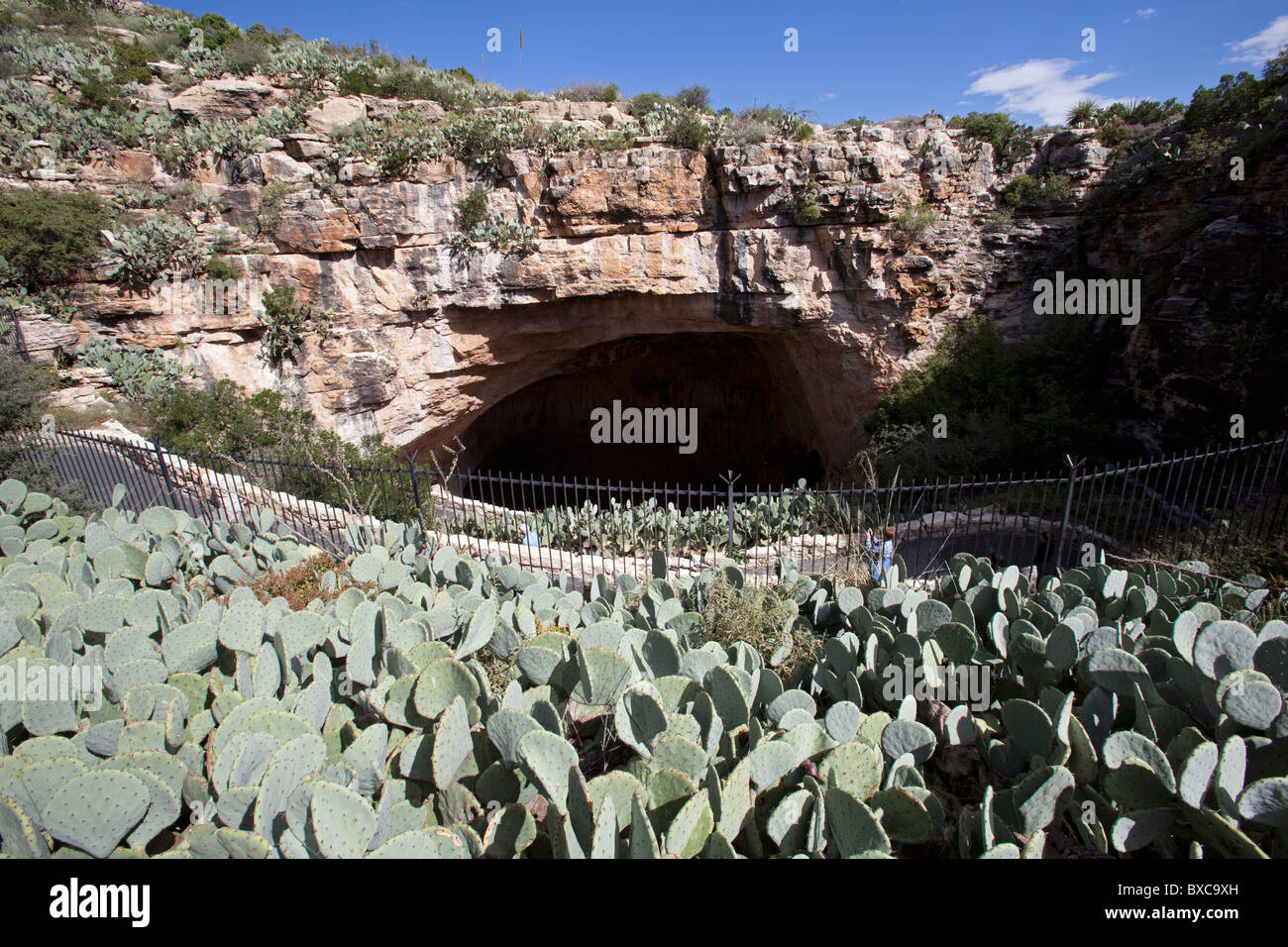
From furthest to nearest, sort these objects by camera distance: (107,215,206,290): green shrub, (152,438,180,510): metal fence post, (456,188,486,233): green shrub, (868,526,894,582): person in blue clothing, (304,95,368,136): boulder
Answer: (304,95,368,136): boulder, (456,188,486,233): green shrub, (107,215,206,290): green shrub, (152,438,180,510): metal fence post, (868,526,894,582): person in blue clothing

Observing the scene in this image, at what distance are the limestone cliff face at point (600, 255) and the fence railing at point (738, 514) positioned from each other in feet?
13.1

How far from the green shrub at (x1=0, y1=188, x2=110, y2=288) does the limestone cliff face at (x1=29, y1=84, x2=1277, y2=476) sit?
70 cm

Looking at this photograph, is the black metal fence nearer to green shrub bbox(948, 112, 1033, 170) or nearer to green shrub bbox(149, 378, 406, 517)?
green shrub bbox(149, 378, 406, 517)

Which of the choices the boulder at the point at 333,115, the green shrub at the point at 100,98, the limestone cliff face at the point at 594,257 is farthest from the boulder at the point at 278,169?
the green shrub at the point at 100,98

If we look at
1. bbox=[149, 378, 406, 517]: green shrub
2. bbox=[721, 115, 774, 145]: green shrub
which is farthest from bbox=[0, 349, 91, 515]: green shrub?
bbox=[721, 115, 774, 145]: green shrub

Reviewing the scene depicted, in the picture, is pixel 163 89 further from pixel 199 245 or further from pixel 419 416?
pixel 419 416

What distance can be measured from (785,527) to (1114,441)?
242 inches

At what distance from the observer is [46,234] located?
9.88 m

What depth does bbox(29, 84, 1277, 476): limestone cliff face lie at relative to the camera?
11.4 metres

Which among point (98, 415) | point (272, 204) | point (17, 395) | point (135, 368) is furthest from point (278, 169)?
point (17, 395)

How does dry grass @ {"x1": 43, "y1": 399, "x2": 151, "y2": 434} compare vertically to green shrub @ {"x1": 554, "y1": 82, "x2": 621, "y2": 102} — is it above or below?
below

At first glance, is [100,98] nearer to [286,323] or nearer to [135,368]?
[286,323]

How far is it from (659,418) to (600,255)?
843 centimetres
